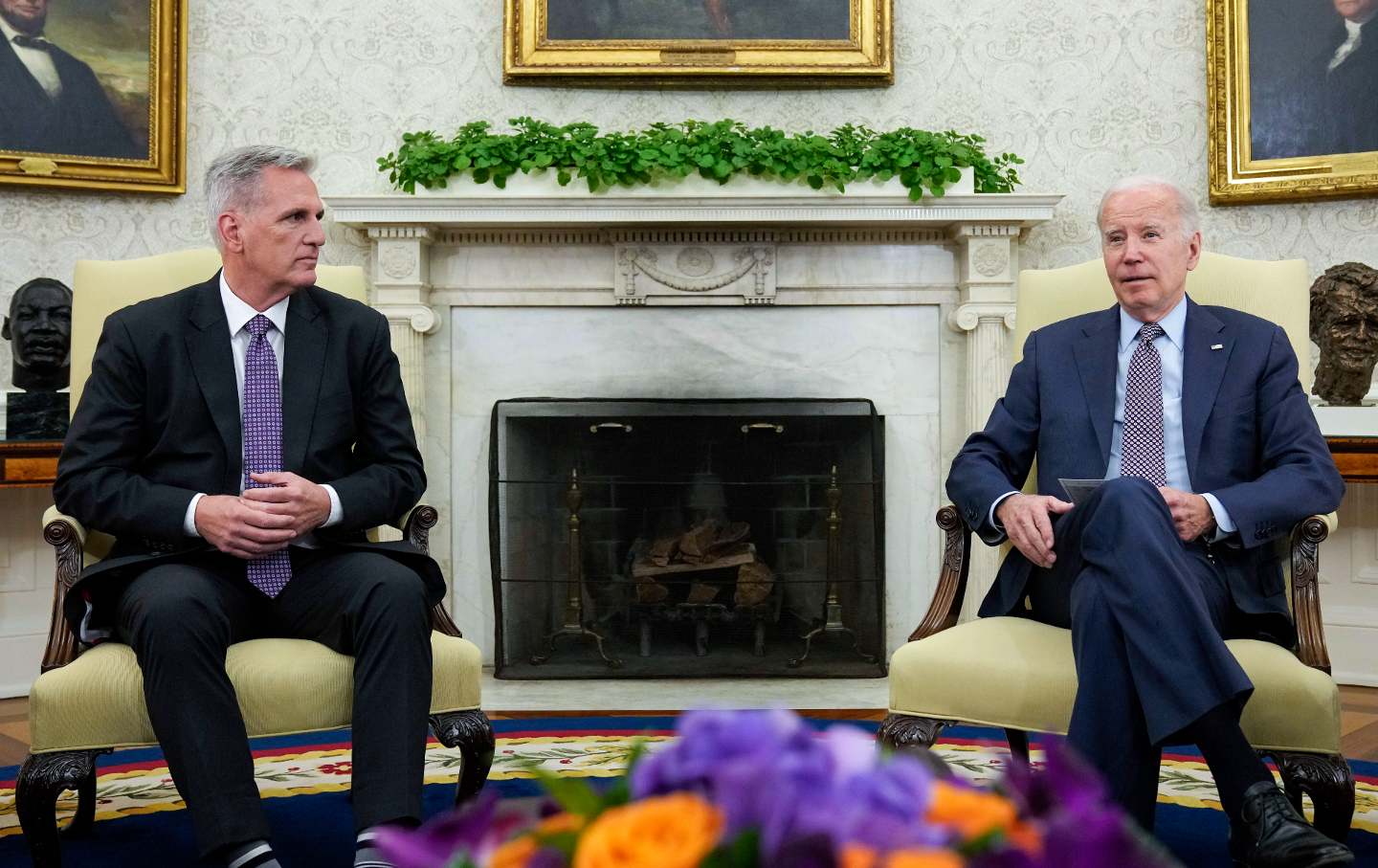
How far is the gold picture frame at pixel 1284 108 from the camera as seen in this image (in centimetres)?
429

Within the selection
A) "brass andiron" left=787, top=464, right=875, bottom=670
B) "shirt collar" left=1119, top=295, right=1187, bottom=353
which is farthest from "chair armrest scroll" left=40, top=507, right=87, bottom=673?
"brass andiron" left=787, top=464, right=875, bottom=670

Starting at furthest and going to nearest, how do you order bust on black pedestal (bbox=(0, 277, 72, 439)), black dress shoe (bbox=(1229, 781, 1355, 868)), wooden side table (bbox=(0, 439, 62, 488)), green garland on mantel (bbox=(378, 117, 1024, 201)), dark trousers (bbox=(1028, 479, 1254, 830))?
green garland on mantel (bbox=(378, 117, 1024, 201)) < bust on black pedestal (bbox=(0, 277, 72, 439)) < wooden side table (bbox=(0, 439, 62, 488)) < dark trousers (bbox=(1028, 479, 1254, 830)) < black dress shoe (bbox=(1229, 781, 1355, 868))

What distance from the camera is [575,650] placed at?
4.43m

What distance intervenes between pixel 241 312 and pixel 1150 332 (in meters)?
1.88

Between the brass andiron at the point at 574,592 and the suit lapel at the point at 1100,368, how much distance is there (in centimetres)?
215

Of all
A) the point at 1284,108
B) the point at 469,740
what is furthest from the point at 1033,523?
the point at 1284,108

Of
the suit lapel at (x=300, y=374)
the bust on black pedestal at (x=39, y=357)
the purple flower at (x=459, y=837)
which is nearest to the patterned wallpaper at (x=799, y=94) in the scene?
the bust on black pedestal at (x=39, y=357)

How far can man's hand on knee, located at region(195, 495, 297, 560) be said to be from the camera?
220cm

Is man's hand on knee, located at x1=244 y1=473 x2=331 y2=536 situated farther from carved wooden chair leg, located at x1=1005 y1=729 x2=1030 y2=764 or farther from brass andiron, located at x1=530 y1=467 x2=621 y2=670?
brass andiron, located at x1=530 y1=467 x2=621 y2=670

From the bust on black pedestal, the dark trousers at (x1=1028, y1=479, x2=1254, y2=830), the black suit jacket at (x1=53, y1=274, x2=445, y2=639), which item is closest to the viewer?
the dark trousers at (x1=1028, y1=479, x2=1254, y2=830)

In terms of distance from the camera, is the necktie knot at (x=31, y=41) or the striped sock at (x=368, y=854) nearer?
the striped sock at (x=368, y=854)

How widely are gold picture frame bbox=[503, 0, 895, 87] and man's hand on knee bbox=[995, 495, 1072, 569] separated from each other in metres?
2.64

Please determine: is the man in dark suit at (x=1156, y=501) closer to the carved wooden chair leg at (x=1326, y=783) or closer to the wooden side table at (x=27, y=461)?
the carved wooden chair leg at (x=1326, y=783)

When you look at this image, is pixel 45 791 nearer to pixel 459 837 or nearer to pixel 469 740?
pixel 469 740
